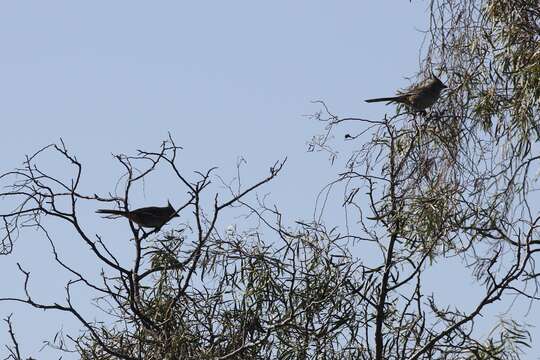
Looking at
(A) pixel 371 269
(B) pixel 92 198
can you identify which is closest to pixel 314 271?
(A) pixel 371 269

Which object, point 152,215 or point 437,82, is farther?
point 437,82

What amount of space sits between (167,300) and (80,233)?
2.13 ft

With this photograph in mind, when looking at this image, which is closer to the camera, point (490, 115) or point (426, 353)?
point (426, 353)

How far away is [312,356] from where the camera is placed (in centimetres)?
586

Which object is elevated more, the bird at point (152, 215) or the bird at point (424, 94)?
the bird at point (424, 94)

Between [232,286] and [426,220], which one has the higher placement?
[426,220]

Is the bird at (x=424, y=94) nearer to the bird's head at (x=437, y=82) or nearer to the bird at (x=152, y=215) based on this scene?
the bird's head at (x=437, y=82)

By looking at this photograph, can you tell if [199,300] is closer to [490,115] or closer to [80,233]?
[80,233]

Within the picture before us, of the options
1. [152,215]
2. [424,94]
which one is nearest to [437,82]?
[424,94]

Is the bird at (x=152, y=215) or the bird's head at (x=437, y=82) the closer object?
the bird at (x=152, y=215)

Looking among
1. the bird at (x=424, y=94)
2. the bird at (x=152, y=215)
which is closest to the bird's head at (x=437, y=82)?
the bird at (x=424, y=94)

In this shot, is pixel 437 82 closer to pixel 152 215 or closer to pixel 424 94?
pixel 424 94

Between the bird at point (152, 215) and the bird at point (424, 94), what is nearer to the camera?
the bird at point (152, 215)

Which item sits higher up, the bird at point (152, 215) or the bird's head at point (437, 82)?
the bird's head at point (437, 82)
